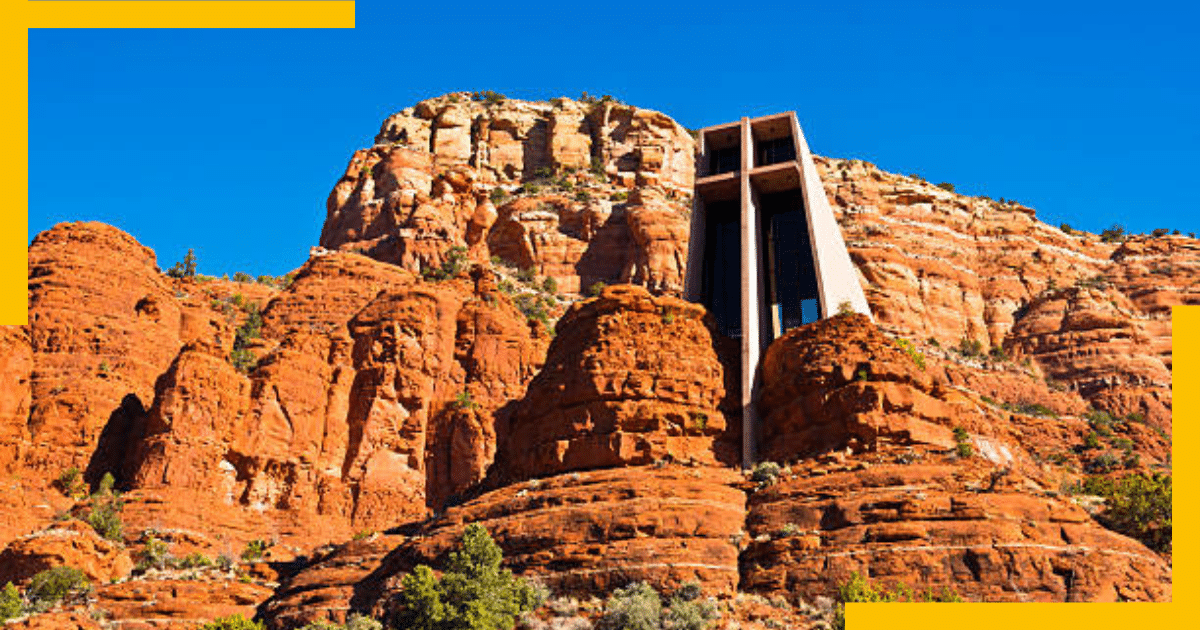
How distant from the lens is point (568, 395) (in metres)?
54.0

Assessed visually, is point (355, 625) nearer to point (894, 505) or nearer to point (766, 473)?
point (766, 473)

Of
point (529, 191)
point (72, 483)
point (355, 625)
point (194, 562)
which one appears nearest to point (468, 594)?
point (355, 625)

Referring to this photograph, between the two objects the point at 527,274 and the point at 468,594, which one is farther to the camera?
the point at 527,274

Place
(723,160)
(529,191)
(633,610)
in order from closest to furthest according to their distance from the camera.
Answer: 1. (633,610)
2. (723,160)
3. (529,191)

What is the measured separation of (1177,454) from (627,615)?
18684mm

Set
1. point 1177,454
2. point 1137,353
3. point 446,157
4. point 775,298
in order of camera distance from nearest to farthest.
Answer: point 1177,454, point 775,298, point 1137,353, point 446,157

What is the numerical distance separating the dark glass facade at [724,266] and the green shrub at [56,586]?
1227 inches

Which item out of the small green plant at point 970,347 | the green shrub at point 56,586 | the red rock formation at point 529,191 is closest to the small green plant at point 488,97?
the red rock formation at point 529,191

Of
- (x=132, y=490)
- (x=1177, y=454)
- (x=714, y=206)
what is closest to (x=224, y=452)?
(x=132, y=490)

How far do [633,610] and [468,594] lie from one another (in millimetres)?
5879

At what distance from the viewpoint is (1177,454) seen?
24.8 metres

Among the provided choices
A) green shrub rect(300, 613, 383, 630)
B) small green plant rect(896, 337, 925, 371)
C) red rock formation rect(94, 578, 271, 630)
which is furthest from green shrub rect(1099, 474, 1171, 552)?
red rock formation rect(94, 578, 271, 630)

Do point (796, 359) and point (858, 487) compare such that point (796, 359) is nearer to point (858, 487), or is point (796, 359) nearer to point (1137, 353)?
point (858, 487)

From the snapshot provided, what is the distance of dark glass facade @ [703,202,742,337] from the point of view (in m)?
66.3
